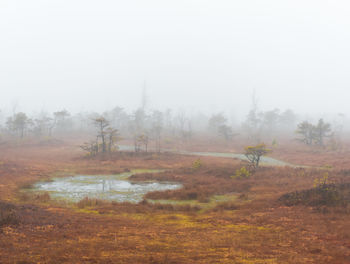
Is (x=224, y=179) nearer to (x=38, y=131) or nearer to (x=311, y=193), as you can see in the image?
(x=311, y=193)

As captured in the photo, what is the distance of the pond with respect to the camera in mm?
19281

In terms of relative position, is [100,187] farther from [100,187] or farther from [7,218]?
[7,218]

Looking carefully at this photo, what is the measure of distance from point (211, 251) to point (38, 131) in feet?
268

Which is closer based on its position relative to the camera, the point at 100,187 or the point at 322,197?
the point at 322,197

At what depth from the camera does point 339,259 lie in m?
7.13

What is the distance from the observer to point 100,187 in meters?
23.0

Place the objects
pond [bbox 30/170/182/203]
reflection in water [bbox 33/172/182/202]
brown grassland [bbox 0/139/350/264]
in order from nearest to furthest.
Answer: brown grassland [bbox 0/139/350/264] → pond [bbox 30/170/182/203] → reflection in water [bbox 33/172/182/202]

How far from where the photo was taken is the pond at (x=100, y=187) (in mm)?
19281

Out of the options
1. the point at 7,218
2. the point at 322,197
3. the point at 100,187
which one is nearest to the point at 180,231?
the point at 7,218

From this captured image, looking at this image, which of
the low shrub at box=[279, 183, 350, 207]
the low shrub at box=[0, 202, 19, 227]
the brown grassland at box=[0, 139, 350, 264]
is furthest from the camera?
the low shrub at box=[279, 183, 350, 207]

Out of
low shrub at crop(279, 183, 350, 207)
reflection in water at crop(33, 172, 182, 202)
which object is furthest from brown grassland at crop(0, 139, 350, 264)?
reflection in water at crop(33, 172, 182, 202)

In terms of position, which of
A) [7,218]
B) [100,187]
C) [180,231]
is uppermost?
[7,218]

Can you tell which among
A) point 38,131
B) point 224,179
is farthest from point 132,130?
point 224,179

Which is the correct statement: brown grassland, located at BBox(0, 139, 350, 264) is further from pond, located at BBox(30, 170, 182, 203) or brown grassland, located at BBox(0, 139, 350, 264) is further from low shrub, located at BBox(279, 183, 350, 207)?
pond, located at BBox(30, 170, 182, 203)
